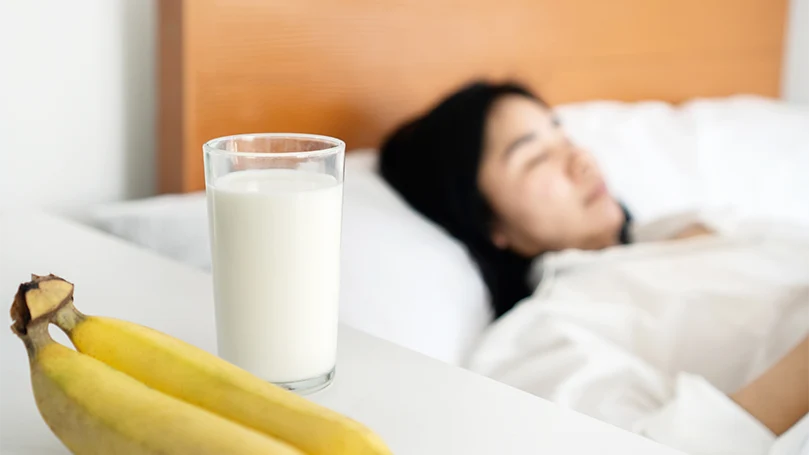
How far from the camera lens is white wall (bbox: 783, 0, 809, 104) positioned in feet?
7.22

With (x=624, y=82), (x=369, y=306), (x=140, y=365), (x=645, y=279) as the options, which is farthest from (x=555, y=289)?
(x=624, y=82)

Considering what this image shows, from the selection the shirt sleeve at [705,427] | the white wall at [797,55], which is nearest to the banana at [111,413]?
the shirt sleeve at [705,427]

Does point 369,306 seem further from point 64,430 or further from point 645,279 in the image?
point 64,430

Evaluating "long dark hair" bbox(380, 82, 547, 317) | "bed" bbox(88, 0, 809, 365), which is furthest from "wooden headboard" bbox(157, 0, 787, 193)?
"long dark hair" bbox(380, 82, 547, 317)

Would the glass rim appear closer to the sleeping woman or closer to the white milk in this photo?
the white milk

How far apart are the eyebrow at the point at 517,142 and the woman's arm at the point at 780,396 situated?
0.49 m

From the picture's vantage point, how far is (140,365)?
368 mm

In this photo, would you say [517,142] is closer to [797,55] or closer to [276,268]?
[276,268]

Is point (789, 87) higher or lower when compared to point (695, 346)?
higher

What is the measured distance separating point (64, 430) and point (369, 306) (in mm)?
472

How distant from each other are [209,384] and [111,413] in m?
0.04

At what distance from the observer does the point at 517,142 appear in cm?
113

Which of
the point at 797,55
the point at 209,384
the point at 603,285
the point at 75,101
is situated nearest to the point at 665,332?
the point at 603,285

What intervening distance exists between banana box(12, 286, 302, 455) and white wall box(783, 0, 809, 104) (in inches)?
90.8
